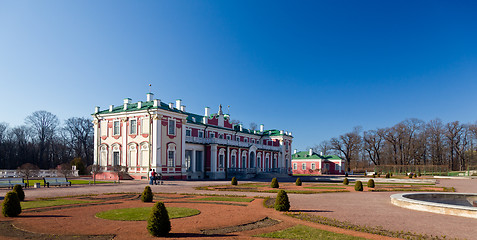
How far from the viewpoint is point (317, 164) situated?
3004 inches

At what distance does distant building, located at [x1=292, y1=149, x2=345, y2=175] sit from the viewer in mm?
76062

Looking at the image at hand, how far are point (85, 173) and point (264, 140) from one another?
31125 millimetres

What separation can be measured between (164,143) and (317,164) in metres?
45.6

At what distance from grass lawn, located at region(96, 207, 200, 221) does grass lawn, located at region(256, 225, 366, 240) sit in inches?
166

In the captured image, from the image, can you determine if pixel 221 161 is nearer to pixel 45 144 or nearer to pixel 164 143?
pixel 164 143

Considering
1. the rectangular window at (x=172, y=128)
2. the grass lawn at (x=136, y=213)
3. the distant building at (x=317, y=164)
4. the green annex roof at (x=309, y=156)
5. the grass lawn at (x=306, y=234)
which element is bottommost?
the distant building at (x=317, y=164)

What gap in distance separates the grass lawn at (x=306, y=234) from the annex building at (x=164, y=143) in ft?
95.0

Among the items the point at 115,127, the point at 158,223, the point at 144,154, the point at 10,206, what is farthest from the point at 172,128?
the point at 158,223

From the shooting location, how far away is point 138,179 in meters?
38.6

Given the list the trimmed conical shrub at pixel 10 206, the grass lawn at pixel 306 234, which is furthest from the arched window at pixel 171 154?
the grass lawn at pixel 306 234

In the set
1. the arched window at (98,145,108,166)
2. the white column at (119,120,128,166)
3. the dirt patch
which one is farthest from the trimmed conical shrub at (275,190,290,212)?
the arched window at (98,145,108,166)

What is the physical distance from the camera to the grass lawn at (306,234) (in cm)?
896

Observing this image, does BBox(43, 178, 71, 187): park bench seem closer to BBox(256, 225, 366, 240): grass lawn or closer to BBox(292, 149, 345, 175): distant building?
BBox(256, 225, 366, 240): grass lawn

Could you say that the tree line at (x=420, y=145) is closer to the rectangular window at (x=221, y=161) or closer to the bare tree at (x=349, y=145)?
the bare tree at (x=349, y=145)
